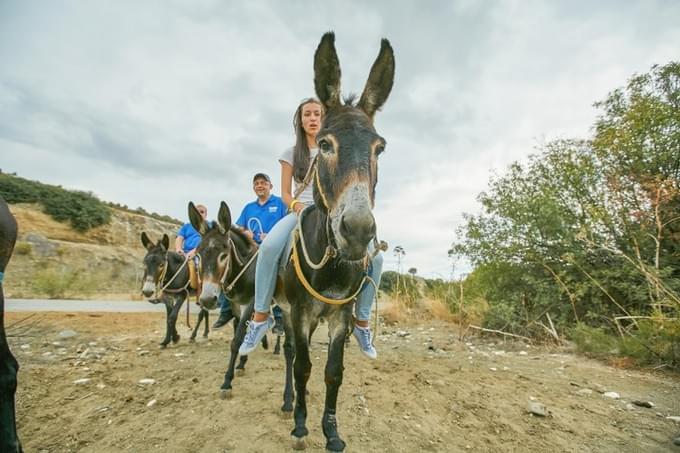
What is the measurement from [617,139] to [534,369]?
18.9 ft

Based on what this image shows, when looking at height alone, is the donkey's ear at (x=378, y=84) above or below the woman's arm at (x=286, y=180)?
above

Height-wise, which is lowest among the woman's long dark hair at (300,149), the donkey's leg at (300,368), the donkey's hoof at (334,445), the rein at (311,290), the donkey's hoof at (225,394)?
the donkey's hoof at (225,394)

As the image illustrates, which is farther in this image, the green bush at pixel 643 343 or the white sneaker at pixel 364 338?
the green bush at pixel 643 343

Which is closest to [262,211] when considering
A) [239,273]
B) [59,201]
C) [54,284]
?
[239,273]

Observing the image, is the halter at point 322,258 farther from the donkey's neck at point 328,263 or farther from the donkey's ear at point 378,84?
the donkey's ear at point 378,84

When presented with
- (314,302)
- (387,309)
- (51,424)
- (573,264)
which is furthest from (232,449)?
(387,309)

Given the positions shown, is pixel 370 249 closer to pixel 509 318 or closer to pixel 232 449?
pixel 232 449

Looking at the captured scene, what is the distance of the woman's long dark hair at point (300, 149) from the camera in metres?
3.12

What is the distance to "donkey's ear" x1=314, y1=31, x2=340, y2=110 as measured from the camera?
2377mm

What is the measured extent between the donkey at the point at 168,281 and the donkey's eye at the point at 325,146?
6.45 meters

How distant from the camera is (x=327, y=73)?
246 cm

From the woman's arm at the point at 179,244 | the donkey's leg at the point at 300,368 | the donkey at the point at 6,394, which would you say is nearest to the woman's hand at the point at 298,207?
the donkey's leg at the point at 300,368

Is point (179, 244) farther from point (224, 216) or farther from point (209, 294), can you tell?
point (209, 294)

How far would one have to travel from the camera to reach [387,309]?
38.3 ft
